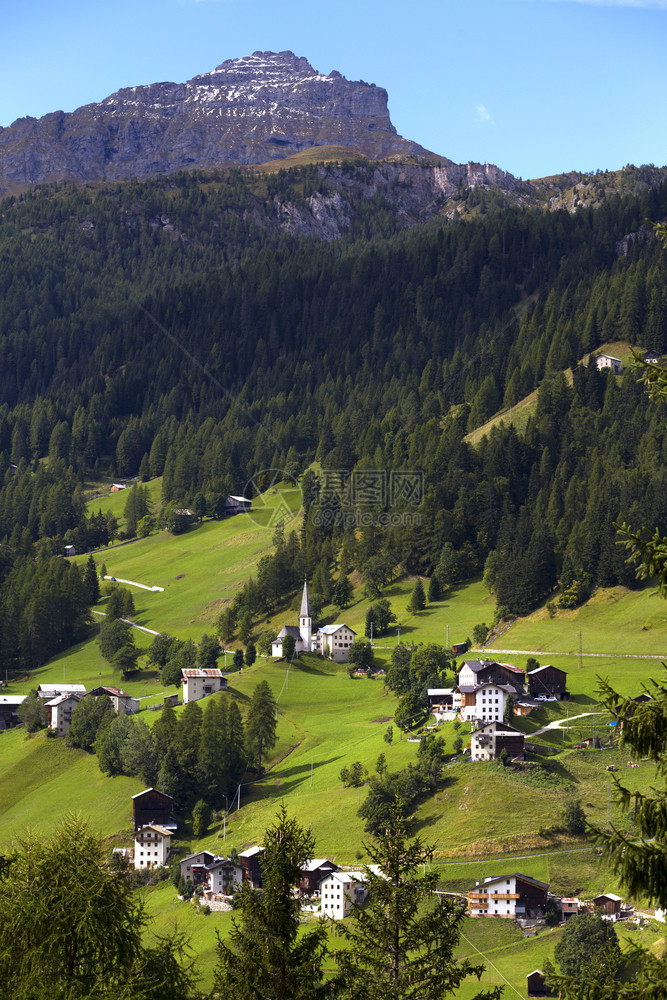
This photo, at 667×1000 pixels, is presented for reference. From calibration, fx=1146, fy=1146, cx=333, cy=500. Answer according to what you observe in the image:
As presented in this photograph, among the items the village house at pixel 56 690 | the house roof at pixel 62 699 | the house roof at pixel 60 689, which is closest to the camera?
the house roof at pixel 62 699

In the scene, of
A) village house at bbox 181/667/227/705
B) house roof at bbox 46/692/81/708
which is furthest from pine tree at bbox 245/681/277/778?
house roof at bbox 46/692/81/708

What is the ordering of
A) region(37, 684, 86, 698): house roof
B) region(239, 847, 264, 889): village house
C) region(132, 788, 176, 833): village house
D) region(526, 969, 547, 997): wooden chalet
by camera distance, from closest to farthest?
region(526, 969, 547, 997): wooden chalet, region(239, 847, 264, 889): village house, region(132, 788, 176, 833): village house, region(37, 684, 86, 698): house roof

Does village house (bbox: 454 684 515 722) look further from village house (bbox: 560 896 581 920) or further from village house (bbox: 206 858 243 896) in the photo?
village house (bbox: 206 858 243 896)

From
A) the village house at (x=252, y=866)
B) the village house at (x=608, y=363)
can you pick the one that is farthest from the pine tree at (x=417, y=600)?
the village house at (x=252, y=866)

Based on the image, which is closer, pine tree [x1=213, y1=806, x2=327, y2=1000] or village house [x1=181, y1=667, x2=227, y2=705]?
pine tree [x1=213, y1=806, x2=327, y2=1000]

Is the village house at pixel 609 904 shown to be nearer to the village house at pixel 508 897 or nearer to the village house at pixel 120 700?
the village house at pixel 508 897

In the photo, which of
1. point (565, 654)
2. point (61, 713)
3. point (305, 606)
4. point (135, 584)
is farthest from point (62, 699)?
point (135, 584)
